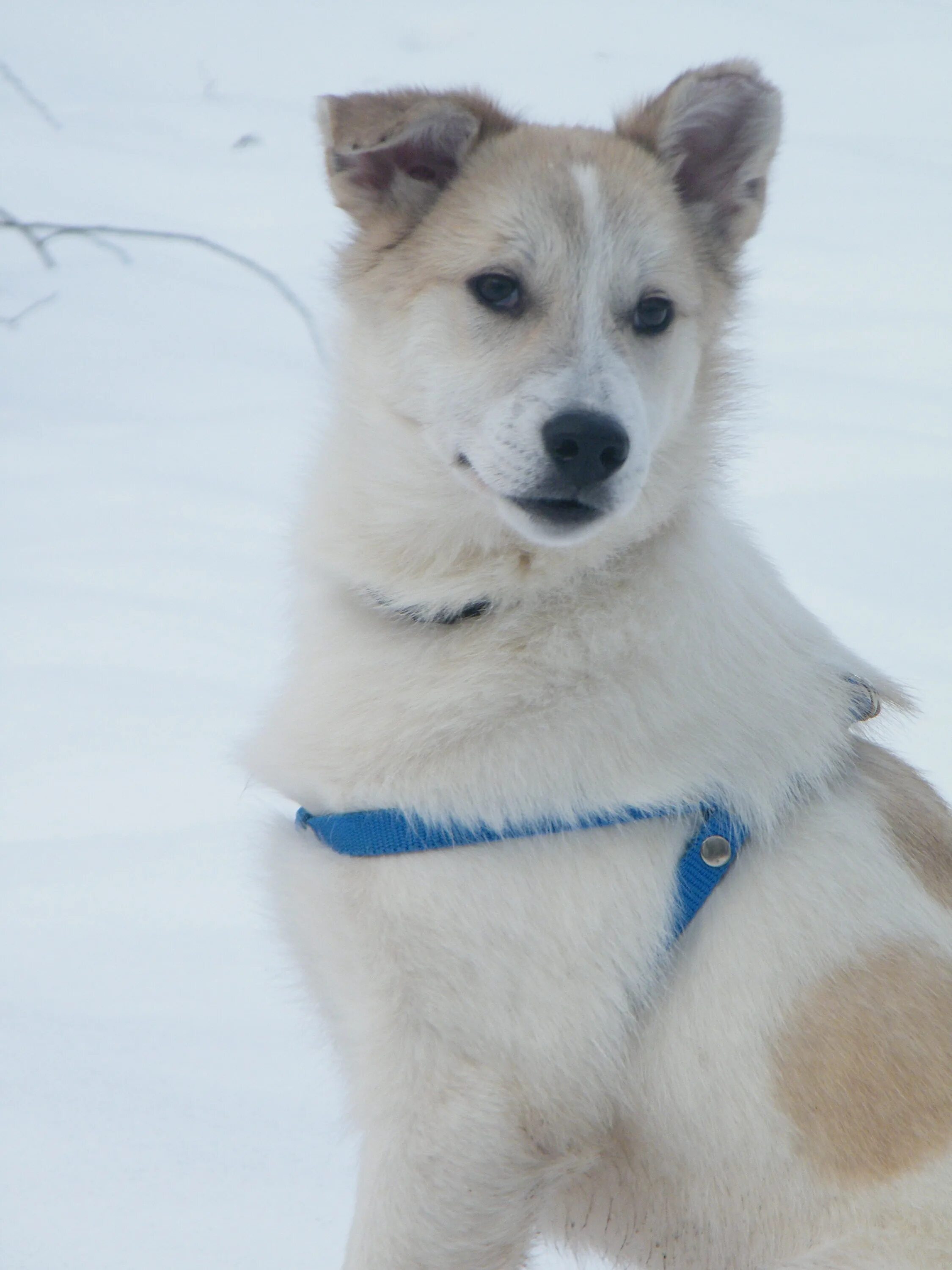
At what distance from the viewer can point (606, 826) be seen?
79.7 inches

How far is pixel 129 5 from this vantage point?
693 cm

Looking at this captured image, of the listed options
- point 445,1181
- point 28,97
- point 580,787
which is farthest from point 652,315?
point 28,97

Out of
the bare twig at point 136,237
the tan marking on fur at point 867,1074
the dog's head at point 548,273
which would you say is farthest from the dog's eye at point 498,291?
the bare twig at point 136,237

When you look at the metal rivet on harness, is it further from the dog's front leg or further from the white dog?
the dog's front leg

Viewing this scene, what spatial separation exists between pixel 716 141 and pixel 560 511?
0.88 metres

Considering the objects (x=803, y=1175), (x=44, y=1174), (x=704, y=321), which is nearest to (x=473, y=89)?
(x=704, y=321)

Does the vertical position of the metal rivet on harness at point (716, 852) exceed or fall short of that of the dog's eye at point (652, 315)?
it falls short

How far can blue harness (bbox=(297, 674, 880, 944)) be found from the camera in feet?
6.57

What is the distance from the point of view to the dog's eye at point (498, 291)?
2312 mm

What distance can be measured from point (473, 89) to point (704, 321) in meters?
0.65

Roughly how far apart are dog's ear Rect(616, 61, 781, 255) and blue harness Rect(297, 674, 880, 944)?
1.18 meters

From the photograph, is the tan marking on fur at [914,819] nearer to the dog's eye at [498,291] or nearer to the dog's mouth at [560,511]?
the dog's mouth at [560,511]

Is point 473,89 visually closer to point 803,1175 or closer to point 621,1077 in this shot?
point 621,1077

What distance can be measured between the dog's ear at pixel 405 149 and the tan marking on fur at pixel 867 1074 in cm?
156
